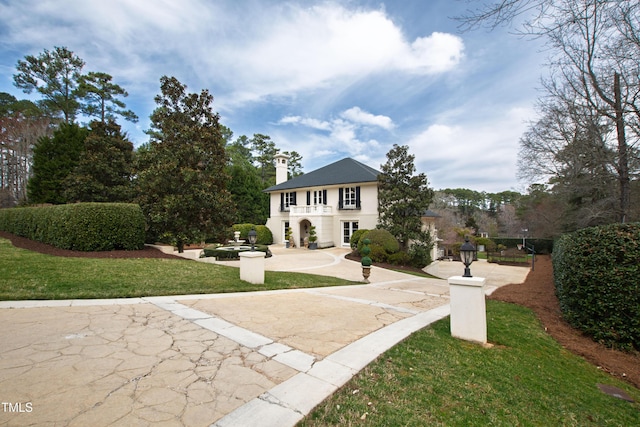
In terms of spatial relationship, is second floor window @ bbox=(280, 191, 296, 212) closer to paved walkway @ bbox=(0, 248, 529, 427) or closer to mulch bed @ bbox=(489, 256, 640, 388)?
mulch bed @ bbox=(489, 256, 640, 388)

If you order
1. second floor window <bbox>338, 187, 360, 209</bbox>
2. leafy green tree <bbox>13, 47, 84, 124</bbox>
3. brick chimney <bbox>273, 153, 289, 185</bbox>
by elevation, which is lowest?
second floor window <bbox>338, 187, 360, 209</bbox>

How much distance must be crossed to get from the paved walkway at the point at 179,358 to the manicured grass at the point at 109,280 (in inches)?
22.1

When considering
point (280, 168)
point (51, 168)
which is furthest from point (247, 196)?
point (51, 168)

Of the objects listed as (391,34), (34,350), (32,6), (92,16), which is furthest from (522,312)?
(32,6)

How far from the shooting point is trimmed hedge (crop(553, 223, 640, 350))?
4652 mm

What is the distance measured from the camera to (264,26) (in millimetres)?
9727

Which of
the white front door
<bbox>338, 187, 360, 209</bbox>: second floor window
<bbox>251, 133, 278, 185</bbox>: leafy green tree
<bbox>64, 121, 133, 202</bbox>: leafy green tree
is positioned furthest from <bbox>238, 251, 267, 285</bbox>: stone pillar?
<bbox>251, 133, 278, 185</bbox>: leafy green tree

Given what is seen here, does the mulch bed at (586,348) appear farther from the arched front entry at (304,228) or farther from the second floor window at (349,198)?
the arched front entry at (304,228)

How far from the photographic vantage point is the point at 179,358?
9.61 feet

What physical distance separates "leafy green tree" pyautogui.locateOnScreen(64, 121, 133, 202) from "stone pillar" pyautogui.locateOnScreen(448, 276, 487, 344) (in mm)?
17612

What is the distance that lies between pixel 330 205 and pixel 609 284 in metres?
19.7

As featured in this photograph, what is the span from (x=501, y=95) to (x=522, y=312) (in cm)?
728

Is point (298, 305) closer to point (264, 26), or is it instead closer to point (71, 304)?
point (71, 304)

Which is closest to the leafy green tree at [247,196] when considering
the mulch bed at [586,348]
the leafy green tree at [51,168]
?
the leafy green tree at [51,168]
